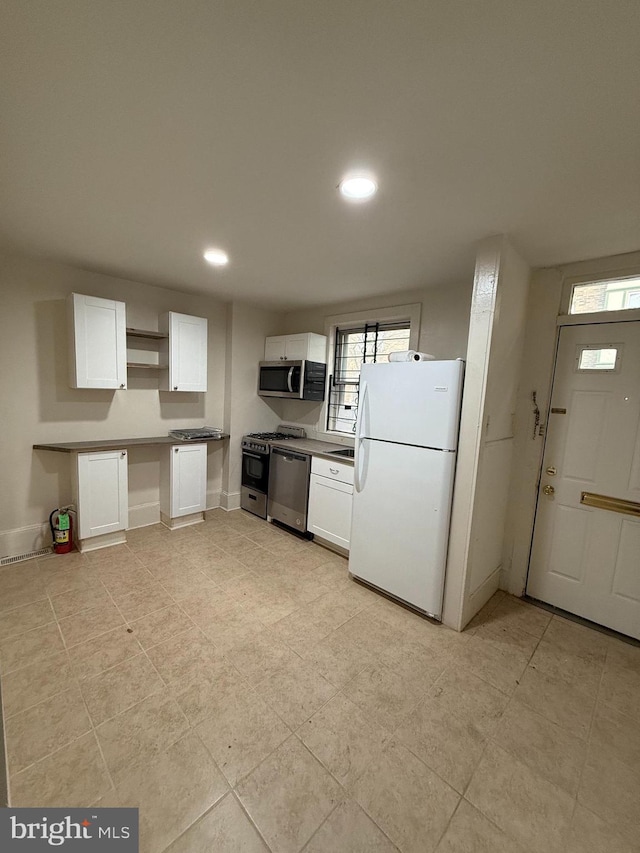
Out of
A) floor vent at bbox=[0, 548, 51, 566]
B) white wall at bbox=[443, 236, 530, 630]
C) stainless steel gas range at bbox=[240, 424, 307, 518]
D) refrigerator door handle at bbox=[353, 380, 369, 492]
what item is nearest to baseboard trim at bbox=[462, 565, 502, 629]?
white wall at bbox=[443, 236, 530, 630]

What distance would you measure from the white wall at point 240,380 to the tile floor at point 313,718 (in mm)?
1724

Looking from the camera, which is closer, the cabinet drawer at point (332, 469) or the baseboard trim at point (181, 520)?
the cabinet drawer at point (332, 469)

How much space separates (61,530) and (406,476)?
303 centimetres

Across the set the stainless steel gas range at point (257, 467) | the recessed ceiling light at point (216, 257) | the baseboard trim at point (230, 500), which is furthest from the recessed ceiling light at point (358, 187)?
the baseboard trim at point (230, 500)

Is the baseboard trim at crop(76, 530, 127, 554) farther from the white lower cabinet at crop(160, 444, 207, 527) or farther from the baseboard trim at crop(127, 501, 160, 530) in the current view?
the white lower cabinet at crop(160, 444, 207, 527)

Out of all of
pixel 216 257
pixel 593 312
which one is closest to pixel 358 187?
pixel 216 257

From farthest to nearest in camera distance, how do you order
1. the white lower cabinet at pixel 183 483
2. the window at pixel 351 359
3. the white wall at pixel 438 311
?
1. the window at pixel 351 359
2. the white lower cabinet at pixel 183 483
3. the white wall at pixel 438 311

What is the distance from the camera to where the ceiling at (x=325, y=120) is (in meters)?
0.90

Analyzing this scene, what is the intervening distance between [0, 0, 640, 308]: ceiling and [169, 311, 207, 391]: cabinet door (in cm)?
124

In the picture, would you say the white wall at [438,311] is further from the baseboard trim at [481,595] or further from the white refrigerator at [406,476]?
the baseboard trim at [481,595]

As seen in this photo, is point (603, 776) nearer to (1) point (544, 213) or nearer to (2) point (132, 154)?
(1) point (544, 213)

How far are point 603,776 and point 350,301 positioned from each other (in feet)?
12.6

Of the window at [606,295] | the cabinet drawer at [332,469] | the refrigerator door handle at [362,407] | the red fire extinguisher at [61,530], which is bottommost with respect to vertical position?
the red fire extinguisher at [61,530]

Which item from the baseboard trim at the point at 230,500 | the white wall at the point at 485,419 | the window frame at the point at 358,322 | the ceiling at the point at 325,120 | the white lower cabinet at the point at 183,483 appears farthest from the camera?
the baseboard trim at the point at 230,500
